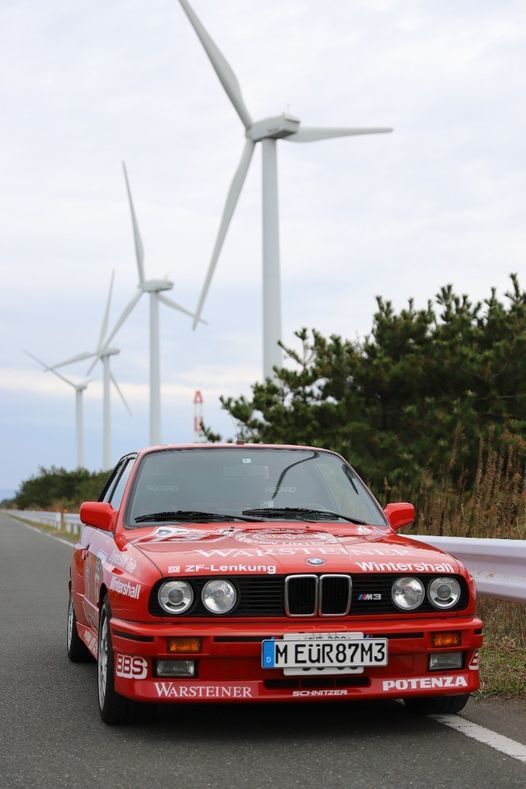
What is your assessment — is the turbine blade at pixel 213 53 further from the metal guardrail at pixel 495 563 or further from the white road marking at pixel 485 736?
the white road marking at pixel 485 736

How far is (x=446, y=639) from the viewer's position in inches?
212

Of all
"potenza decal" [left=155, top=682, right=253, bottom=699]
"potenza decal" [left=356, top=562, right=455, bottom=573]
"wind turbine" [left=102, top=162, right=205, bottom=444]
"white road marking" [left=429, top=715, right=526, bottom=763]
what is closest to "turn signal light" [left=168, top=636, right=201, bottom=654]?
"potenza decal" [left=155, top=682, right=253, bottom=699]

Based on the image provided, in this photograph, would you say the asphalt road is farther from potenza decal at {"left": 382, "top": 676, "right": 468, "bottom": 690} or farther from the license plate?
the license plate

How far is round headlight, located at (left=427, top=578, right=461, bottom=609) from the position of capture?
548 centimetres

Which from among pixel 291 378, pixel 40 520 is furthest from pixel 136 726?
pixel 40 520

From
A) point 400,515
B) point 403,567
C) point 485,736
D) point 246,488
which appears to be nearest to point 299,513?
point 246,488

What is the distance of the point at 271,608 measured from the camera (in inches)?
207

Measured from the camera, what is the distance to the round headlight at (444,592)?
5.48 m

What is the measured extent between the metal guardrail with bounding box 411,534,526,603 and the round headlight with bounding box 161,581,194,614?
2.57 metres

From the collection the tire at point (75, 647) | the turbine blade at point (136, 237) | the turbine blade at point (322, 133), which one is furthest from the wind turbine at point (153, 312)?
the tire at point (75, 647)

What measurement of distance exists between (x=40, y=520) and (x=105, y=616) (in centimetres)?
5206

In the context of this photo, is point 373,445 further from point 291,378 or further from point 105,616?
point 105,616

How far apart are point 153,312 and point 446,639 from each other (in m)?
45.4

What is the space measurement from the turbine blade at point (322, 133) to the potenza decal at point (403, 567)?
2835 centimetres
